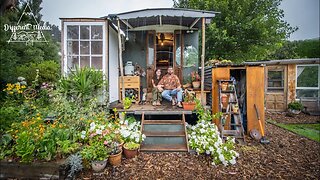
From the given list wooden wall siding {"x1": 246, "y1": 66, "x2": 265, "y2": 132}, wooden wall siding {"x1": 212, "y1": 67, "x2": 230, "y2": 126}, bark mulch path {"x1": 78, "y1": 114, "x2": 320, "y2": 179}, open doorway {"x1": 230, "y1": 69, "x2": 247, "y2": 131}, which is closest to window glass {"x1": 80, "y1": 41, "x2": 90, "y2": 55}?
bark mulch path {"x1": 78, "y1": 114, "x2": 320, "y2": 179}

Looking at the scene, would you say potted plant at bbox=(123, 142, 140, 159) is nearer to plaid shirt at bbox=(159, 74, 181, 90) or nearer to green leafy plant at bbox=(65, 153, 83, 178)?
green leafy plant at bbox=(65, 153, 83, 178)

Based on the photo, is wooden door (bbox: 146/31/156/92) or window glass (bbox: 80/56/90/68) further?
wooden door (bbox: 146/31/156/92)

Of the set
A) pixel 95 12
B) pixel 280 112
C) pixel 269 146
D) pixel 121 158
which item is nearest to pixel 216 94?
pixel 269 146

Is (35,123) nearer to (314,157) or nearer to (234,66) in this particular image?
(234,66)

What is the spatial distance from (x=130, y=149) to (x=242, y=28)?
357 inches

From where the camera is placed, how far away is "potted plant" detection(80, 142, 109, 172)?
9.18 feet

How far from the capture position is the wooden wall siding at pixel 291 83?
825cm

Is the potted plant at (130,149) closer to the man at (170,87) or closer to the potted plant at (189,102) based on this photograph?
the potted plant at (189,102)

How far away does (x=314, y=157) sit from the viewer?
136 inches

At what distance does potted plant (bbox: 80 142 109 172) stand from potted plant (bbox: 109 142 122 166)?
135mm

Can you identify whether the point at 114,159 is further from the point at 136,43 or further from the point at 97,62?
the point at 136,43

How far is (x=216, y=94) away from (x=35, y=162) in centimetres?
374

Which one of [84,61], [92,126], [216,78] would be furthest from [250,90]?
[84,61]

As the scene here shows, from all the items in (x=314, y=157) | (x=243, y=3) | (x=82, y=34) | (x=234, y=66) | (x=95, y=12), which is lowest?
(x=314, y=157)
